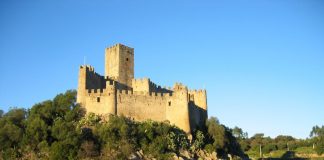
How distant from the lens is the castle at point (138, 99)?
51.1m

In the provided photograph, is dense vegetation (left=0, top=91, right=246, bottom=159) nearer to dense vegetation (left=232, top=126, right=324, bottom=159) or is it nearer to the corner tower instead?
the corner tower

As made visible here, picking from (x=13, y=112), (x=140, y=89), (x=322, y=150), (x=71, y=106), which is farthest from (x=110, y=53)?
(x=322, y=150)

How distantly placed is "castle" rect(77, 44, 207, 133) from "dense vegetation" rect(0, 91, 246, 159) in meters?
1.29

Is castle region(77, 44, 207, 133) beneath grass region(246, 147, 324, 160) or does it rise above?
above

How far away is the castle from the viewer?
51094 mm

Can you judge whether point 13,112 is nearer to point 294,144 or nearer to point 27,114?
point 27,114

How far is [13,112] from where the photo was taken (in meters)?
50.5

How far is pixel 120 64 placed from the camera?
195 ft

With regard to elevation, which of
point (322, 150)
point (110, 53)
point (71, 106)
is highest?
point (110, 53)

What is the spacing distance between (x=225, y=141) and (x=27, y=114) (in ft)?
80.5

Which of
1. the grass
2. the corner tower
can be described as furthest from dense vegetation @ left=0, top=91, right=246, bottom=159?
the grass

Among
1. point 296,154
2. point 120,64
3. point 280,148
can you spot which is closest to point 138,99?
point 120,64

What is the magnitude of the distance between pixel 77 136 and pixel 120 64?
15924 millimetres

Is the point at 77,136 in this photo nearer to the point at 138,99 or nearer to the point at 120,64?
the point at 138,99
